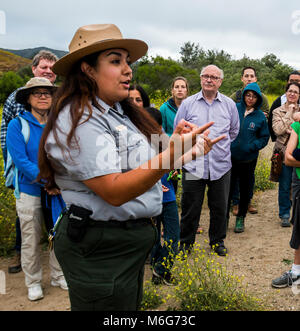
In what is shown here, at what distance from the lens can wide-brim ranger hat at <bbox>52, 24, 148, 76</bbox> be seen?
158cm

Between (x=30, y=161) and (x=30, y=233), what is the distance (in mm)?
740

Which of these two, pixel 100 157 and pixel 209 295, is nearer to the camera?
pixel 100 157

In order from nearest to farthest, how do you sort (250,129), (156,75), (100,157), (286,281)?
(100,157)
(286,281)
(250,129)
(156,75)

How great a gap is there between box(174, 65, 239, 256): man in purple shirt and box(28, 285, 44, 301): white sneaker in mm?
1737

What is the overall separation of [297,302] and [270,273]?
63 centimetres

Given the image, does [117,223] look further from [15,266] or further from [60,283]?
[15,266]

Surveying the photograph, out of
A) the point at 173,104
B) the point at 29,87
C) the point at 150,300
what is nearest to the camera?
the point at 150,300

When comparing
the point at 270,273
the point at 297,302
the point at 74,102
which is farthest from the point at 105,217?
the point at 270,273

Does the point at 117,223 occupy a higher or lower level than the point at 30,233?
higher

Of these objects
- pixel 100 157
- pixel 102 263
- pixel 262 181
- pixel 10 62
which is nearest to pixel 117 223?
pixel 102 263

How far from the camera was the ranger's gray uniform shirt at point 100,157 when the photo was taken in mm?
1438

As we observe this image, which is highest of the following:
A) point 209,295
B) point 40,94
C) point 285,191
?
point 40,94

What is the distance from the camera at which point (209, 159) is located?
4090 mm

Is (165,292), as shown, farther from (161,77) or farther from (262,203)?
(161,77)
